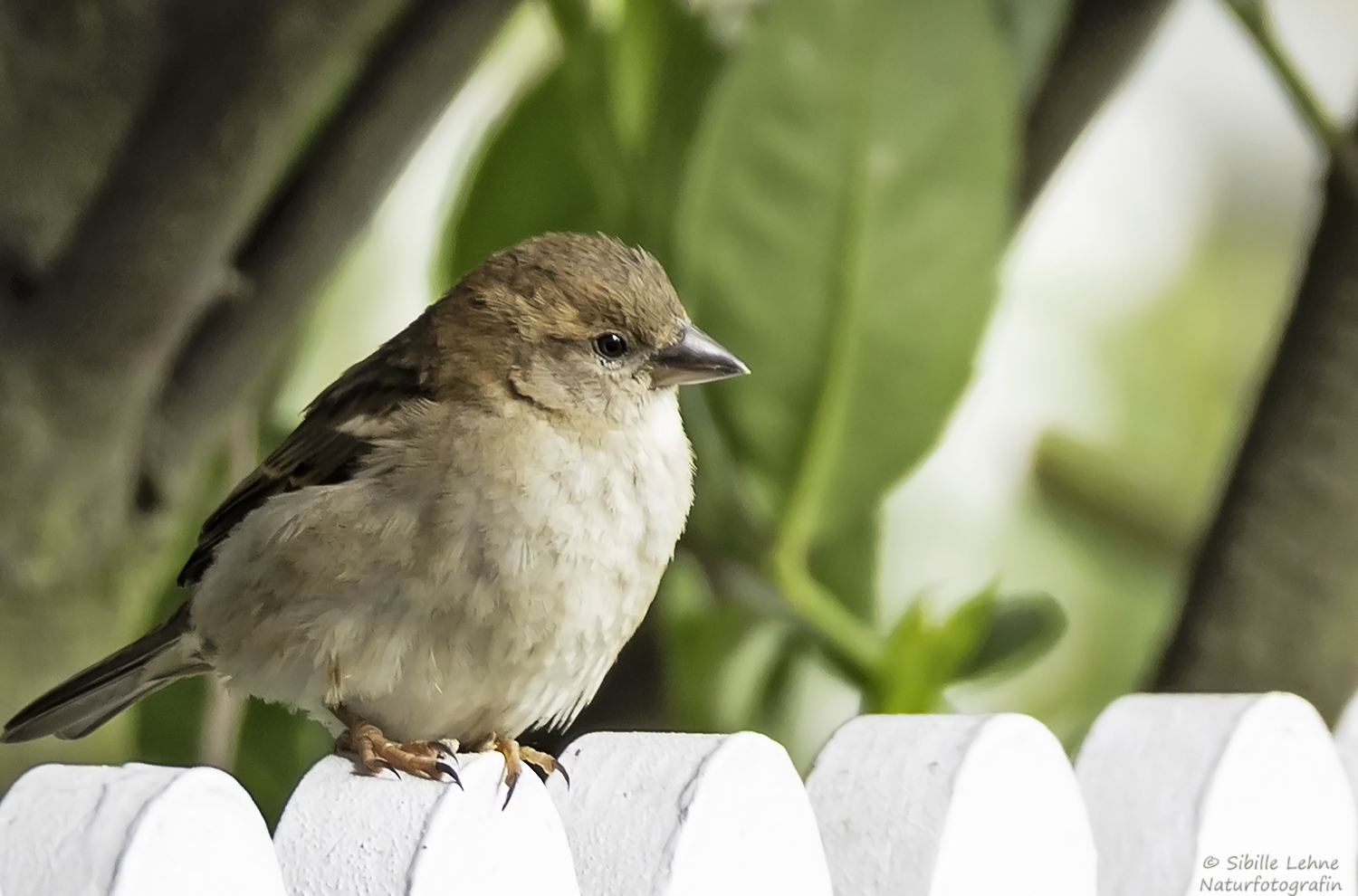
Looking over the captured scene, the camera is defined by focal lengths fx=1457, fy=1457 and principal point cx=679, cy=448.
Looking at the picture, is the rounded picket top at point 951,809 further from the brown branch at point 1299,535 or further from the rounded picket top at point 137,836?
the brown branch at point 1299,535

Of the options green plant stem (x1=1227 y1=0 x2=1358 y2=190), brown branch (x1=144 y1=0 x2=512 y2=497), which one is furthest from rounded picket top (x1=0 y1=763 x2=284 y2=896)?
green plant stem (x1=1227 y1=0 x2=1358 y2=190)

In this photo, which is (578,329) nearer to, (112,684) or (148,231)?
(148,231)

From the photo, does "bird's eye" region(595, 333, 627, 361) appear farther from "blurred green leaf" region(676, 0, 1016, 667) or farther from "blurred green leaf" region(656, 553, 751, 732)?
"blurred green leaf" region(656, 553, 751, 732)

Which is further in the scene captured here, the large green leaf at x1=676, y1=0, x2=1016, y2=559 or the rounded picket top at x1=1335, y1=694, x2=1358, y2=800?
the large green leaf at x1=676, y1=0, x2=1016, y2=559

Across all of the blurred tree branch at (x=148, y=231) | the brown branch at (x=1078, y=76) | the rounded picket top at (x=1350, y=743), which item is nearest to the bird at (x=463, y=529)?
the blurred tree branch at (x=148, y=231)

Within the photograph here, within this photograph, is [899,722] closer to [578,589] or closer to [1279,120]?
[578,589]
